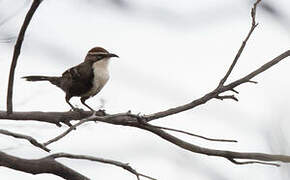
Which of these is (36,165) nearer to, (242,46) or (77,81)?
(242,46)

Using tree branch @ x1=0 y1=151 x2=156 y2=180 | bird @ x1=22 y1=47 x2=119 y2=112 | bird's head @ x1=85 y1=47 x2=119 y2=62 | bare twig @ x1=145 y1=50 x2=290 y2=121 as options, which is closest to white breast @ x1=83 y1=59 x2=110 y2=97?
bird @ x1=22 y1=47 x2=119 y2=112

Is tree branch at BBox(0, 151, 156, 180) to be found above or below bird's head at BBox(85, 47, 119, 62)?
below

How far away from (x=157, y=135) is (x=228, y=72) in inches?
19.6

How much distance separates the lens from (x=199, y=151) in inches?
110

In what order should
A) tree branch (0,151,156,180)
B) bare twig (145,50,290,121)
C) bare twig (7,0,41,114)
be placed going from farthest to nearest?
1. bare twig (145,50,290,121)
2. tree branch (0,151,156,180)
3. bare twig (7,0,41,114)

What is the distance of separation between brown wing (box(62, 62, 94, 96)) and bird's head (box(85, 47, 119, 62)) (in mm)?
224

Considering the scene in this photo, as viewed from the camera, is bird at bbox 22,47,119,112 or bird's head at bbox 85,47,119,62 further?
bird's head at bbox 85,47,119,62

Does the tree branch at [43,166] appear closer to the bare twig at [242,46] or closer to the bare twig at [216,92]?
the bare twig at [216,92]

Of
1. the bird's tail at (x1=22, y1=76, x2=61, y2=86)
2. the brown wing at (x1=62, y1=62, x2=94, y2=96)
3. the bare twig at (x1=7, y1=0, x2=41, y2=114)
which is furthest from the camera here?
the bird's tail at (x1=22, y1=76, x2=61, y2=86)

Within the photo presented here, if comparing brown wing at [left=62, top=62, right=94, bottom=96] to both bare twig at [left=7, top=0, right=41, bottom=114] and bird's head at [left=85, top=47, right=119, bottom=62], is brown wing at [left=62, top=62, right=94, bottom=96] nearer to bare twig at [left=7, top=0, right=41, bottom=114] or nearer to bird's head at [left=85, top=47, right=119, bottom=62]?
bird's head at [left=85, top=47, right=119, bottom=62]

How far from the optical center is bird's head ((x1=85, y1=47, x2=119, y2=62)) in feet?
17.1

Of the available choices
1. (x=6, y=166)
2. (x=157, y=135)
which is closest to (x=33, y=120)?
(x=6, y=166)

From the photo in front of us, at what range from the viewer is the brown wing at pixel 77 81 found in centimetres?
484

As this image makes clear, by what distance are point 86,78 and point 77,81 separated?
0.27 ft
